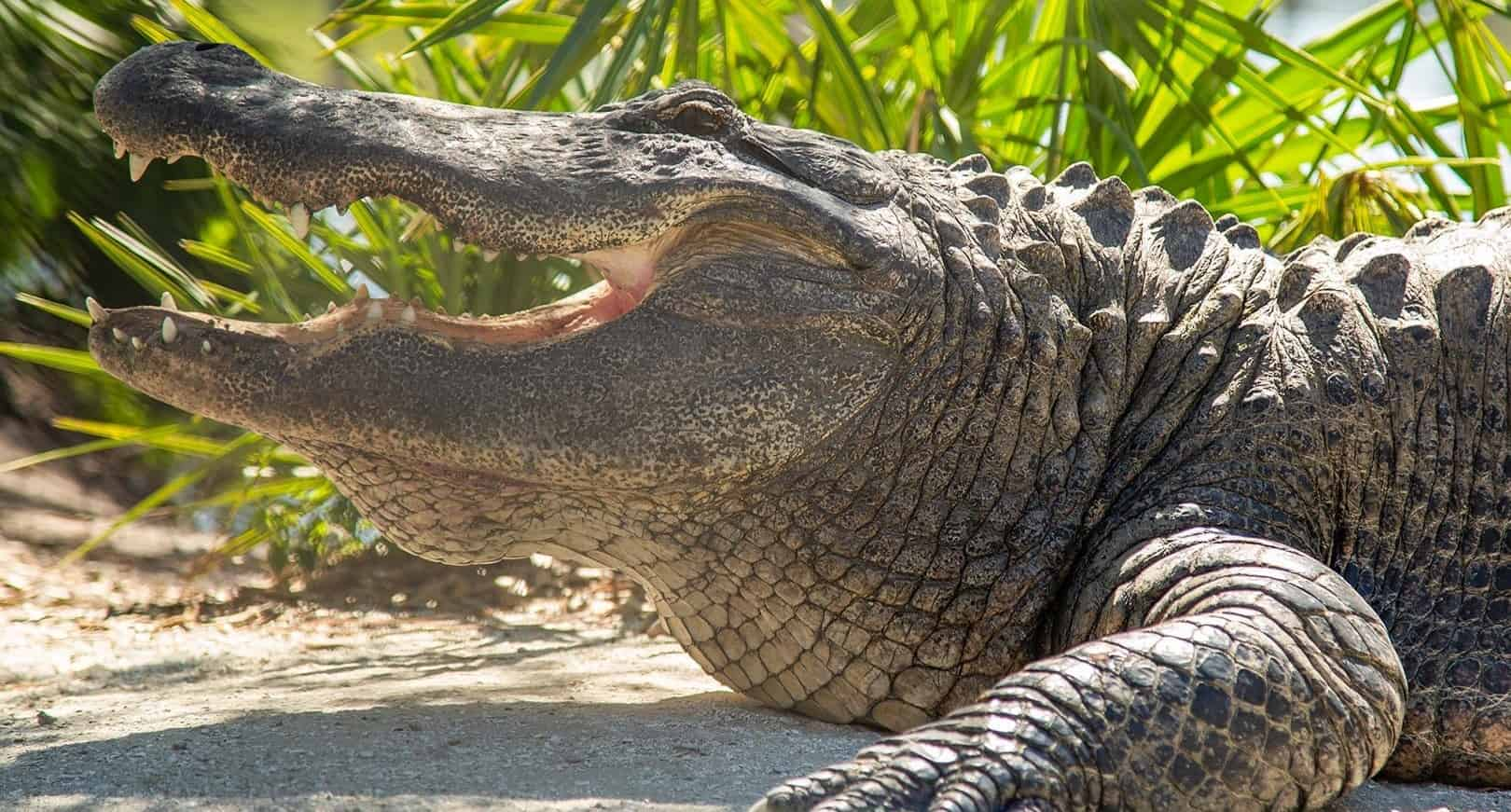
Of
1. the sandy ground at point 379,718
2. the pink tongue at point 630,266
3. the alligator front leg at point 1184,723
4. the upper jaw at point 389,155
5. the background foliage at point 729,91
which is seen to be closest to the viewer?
the alligator front leg at point 1184,723

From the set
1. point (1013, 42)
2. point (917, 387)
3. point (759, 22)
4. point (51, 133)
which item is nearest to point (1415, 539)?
point (917, 387)

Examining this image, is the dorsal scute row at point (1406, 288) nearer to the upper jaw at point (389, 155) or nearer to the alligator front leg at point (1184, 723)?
the alligator front leg at point (1184, 723)

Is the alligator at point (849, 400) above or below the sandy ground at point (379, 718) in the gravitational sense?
above

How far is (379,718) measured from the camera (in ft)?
8.64

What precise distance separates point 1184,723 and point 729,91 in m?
3.09

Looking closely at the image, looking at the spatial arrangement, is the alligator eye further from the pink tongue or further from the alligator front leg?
the alligator front leg

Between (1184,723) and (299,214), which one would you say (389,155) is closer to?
(299,214)

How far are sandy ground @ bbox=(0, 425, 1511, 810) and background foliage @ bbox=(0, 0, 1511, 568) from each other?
0.58 m

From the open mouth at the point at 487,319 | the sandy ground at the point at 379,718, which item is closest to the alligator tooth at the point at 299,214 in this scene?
the open mouth at the point at 487,319

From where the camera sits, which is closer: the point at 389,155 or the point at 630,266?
the point at 389,155

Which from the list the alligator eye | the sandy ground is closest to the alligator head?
the alligator eye

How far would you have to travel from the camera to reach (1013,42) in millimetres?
5520

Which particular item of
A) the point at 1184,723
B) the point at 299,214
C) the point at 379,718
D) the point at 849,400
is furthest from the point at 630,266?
the point at 1184,723

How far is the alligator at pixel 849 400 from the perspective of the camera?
8.25 ft
